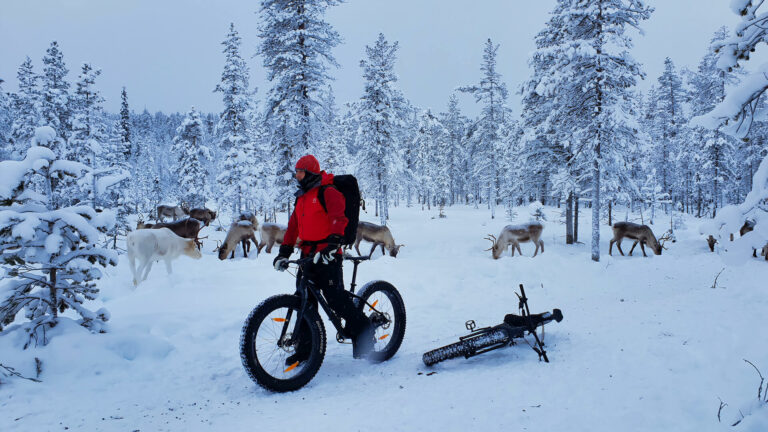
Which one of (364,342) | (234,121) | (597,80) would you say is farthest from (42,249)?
(234,121)

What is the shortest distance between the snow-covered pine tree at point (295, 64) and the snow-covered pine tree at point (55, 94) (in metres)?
19.3

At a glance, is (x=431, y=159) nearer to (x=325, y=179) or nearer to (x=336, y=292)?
(x=325, y=179)

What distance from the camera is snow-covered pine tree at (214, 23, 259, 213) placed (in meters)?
26.3

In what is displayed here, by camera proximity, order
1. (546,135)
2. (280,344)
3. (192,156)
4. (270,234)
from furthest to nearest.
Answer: (192,156) → (546,135) → (270,234) → (280,344)

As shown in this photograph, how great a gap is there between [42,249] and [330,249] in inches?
135

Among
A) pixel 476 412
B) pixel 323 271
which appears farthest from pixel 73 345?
pixel 476 412

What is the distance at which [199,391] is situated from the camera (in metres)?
3.91

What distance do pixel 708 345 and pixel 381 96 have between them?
2388 centimetres

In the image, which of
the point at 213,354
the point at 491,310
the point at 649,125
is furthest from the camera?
the point at 649,125

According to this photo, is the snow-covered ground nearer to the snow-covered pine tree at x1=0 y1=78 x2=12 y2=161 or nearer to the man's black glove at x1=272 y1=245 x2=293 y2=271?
the man's black glove at x1=272 y1=245 x2=293 y2=271

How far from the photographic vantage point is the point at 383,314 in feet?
16.6

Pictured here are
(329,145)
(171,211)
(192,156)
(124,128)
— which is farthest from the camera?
(124,128)

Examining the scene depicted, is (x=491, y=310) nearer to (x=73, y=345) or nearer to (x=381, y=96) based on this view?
(x=73, y=345)

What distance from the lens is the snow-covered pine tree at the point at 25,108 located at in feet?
90.9
